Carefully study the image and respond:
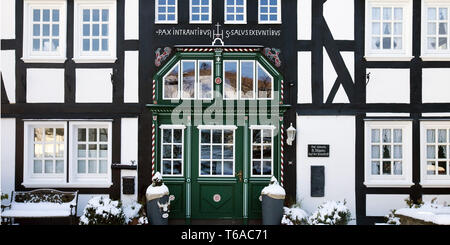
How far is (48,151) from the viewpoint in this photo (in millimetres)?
8961

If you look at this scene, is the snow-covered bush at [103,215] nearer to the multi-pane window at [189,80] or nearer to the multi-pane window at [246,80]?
the multi-pane window at [189,80]

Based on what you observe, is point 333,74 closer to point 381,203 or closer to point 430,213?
point 381,203

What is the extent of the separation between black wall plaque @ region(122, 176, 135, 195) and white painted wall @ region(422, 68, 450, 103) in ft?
23.7

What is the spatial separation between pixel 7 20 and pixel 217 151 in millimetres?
5993

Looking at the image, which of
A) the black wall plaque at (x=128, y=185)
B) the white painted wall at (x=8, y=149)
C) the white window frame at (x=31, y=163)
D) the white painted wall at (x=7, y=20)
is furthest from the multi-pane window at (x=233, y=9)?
the white painted wall at (x=8, y=149)

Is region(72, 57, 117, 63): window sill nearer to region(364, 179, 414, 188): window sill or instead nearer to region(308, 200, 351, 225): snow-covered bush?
region(308, 200, 351, 225): snow-covered bush

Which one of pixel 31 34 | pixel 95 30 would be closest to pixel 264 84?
pixel 95 30

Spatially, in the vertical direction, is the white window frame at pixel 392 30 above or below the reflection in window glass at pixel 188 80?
above

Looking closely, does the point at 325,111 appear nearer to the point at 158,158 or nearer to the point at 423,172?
the point at 423,172

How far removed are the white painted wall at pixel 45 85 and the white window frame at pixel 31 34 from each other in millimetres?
285

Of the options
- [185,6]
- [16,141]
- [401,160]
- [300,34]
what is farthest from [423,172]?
[16,141]

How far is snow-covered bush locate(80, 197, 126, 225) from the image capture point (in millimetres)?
7559

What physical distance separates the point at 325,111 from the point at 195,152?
128 inches

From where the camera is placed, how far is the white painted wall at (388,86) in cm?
878
